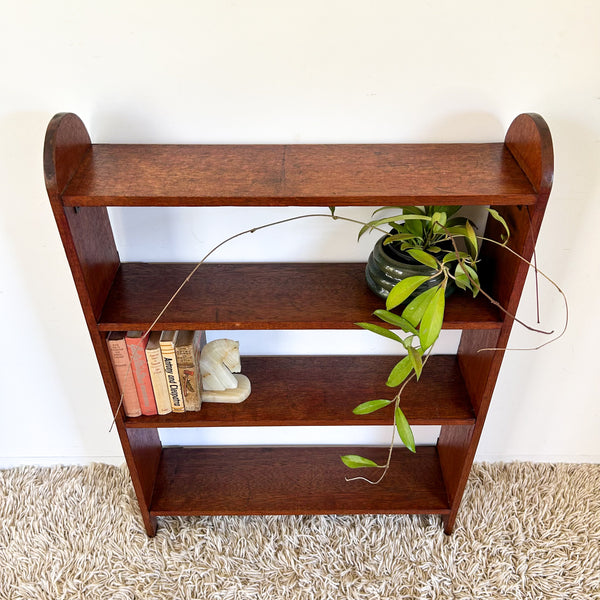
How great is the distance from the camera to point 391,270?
1099 mm

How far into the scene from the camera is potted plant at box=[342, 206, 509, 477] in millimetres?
976

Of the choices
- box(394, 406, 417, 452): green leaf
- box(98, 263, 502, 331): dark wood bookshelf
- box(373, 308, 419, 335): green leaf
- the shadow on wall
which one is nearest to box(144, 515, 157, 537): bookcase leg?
the shadow on wall

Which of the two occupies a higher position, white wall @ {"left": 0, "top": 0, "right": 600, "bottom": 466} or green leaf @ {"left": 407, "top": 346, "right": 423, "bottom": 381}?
white wall @ {"left": 0, "top": 0, "right": 600, "bottom": 466}

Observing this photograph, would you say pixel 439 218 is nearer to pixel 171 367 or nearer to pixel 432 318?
pixel 432 318

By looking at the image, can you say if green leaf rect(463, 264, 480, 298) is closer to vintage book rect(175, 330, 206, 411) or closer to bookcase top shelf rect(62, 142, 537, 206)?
bookcase top shelf rect(62, 142, 537, 206)

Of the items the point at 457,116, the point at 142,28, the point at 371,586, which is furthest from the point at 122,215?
the point at 371,586

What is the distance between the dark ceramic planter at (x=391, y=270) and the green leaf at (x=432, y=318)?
14 cm

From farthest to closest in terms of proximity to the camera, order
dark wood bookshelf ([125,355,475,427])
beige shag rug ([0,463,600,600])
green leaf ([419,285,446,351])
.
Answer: beige shag rug ([0,463,600,600]) → dark wood bookshelf ([125,355,475,427]) → green leaf ([419,285,446,351])

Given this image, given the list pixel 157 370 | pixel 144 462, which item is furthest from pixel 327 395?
pixel 144 462

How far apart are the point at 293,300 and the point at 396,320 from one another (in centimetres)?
23

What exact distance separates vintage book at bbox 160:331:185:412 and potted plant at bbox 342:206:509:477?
1.27ft

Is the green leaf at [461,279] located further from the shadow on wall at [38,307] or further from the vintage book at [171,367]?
the shadow on wall at [38,307]

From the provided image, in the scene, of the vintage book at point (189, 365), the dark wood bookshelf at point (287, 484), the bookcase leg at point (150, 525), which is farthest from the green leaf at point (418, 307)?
the bookcase leg at point (150, 525)

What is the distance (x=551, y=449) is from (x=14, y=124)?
5.15 feet
